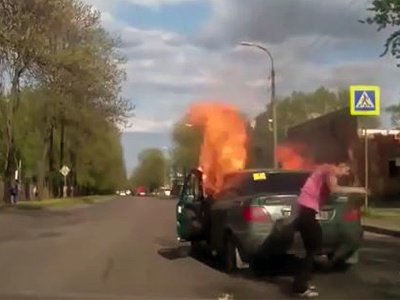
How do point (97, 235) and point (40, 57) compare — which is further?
point (40, 57)

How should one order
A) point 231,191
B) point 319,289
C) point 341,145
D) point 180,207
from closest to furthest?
1. point 319,289
2. point 231,191
3. point 180,207
4. point 341,145

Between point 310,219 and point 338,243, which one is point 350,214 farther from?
point 310,219

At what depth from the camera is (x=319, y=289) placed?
40.8 feet

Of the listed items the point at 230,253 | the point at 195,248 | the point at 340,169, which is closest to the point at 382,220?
the point at 195,248

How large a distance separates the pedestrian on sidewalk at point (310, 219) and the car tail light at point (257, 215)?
1.56m

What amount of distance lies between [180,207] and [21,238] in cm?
745

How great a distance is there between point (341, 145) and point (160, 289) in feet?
150

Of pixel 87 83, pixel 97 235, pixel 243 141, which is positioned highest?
pixel 87 83

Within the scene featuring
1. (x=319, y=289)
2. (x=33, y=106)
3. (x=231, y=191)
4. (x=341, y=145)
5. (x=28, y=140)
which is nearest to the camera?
(x=319, y=289)

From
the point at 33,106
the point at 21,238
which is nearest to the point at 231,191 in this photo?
the point at 21,238

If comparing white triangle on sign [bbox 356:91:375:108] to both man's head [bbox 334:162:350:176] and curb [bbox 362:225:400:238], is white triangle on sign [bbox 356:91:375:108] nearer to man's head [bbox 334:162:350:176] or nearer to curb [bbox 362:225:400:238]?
curb [bbox 362:225:400:238]

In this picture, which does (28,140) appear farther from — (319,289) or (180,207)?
(319,289)

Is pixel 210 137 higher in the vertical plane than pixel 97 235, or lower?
higher

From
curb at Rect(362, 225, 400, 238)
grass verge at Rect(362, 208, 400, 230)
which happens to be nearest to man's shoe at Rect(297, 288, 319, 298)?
curb at Rect(362, 225, 400, 238)
